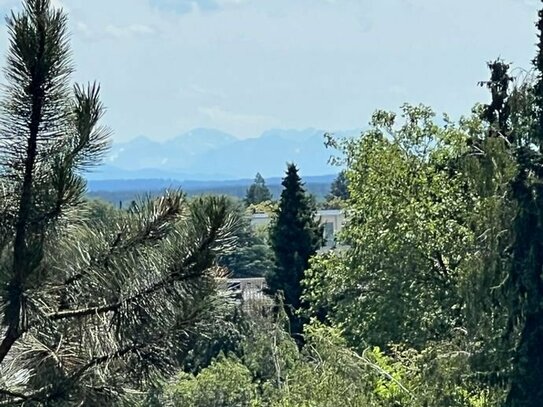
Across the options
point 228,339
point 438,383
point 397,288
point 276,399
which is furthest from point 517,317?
point 228,339

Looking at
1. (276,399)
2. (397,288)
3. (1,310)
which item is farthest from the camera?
(397,288)

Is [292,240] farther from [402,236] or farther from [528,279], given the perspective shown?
[528,279]

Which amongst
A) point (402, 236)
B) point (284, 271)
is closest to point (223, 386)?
point (402, 236)

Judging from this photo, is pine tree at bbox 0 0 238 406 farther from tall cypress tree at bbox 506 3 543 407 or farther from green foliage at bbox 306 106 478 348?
green foliage at bbox 306 106 478 348

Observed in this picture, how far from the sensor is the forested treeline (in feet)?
14.2

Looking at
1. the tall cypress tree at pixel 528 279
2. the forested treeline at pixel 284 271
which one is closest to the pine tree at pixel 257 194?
the forested treeline at pixel 284 271

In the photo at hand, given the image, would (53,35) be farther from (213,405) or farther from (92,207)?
(213,405)

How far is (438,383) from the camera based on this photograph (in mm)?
12297

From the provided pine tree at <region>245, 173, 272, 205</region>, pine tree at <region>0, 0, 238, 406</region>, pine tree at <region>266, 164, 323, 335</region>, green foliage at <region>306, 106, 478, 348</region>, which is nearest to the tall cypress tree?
green foliage at <region>306, 106, 478, 348</region>

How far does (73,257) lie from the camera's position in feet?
15.0

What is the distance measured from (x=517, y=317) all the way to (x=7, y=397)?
26.4 ft

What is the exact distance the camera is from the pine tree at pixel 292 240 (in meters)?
27.7

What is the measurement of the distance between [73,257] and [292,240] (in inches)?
930

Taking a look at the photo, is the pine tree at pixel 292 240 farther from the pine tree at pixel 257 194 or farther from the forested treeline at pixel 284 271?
the pine tree at pixel 257 194
